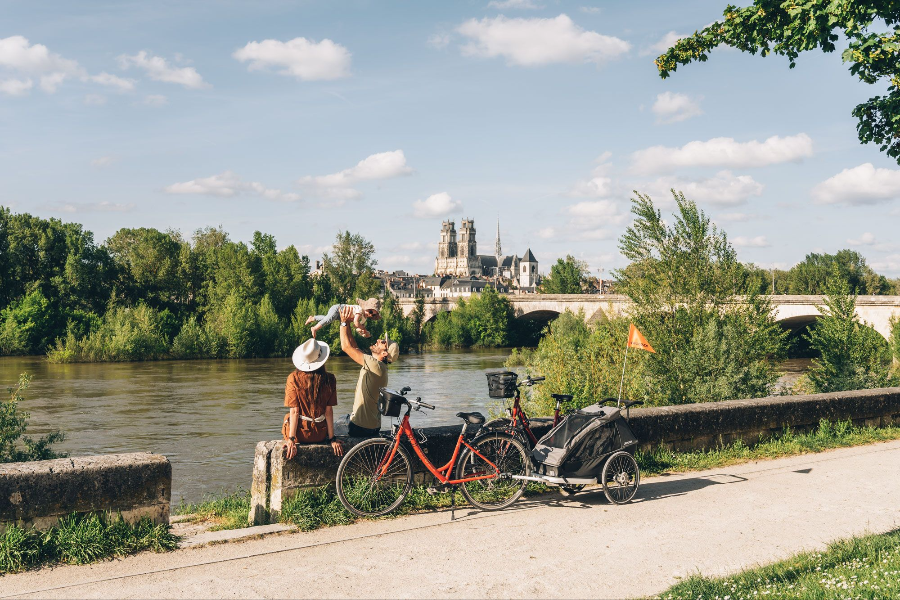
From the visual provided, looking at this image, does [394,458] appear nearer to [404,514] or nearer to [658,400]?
[404,514]

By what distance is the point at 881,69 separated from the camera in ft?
20.1

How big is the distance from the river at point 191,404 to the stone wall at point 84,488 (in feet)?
19.5

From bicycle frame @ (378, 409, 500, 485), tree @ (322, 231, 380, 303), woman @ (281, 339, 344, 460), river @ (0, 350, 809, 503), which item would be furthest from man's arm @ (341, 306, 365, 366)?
tree @ (322, 231, 380, 303)

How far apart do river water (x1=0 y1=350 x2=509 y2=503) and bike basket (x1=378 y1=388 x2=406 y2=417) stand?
7702 millimetres

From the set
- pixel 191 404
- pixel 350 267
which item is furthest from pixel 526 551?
pixel 350 267

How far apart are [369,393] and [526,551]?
2020mm

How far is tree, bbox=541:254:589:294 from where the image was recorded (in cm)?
10356

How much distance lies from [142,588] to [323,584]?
1.07 metres

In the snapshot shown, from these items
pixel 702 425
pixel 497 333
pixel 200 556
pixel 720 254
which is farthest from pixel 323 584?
pixel 497 333

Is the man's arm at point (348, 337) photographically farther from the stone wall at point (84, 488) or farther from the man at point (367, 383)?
the stone wall at point (84, 488)

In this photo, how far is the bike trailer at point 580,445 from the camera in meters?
6.61

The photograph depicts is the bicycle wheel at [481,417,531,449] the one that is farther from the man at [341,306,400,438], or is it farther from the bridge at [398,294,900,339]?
the bridge at [398,294,900,339]

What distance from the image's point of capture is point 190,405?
86.3ft

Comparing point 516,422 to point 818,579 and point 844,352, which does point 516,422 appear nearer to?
point 818,579
